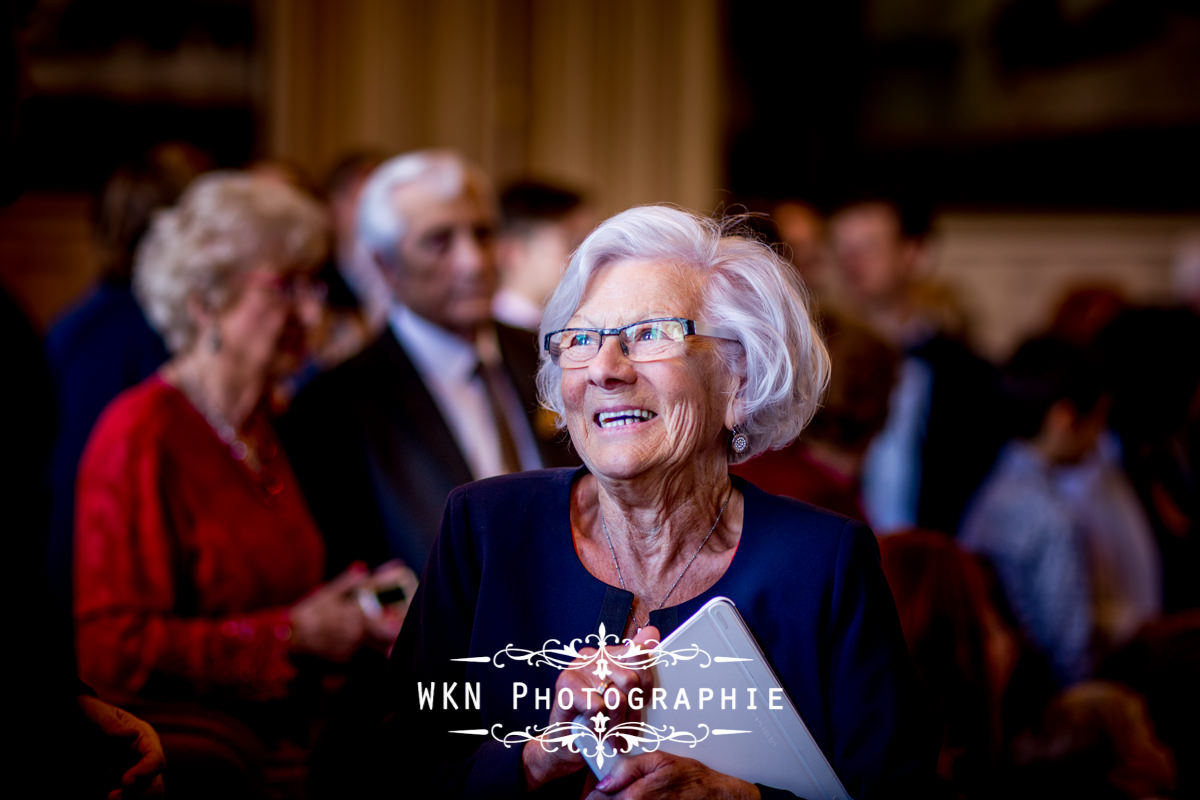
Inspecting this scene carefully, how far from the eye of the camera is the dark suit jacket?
90.2 inches

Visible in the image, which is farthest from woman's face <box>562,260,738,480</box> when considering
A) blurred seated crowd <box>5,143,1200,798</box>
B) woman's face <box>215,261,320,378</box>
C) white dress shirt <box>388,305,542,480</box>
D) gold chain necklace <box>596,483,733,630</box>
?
woman's face <box>215,261,320,378</box>

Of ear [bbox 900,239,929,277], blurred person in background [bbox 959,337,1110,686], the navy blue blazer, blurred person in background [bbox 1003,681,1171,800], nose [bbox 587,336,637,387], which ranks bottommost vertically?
blurred person in background [bbox 1003,681,1171,800]

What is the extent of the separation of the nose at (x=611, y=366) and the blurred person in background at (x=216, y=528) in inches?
36.6

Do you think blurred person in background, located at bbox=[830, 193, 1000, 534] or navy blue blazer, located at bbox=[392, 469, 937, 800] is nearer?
navy blue blazer, located at bbox=[392, 469, 937, 800]

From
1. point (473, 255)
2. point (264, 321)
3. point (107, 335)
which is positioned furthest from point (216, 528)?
point (107, 335)

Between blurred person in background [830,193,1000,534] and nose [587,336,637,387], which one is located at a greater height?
nose [587,336,637,387]

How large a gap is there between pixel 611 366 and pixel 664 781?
55 cm

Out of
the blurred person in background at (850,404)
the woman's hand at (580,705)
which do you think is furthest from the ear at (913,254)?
the woman's hand at (580,705)

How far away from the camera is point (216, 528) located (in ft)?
7.65

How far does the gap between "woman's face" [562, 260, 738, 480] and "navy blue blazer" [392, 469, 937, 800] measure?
0.15m

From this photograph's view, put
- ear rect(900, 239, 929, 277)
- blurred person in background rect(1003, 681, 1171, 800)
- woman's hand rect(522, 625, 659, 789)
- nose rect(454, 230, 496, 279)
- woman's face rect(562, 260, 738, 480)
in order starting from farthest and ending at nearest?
ear rect(900, 239, 929, 277), nose rect(454, 230, 496, 279), blurred person in background rect(1003, 681, 1171, 800), woman's face rect(562, 260, 738, 480), woman's hand rect(522, 625, 659, 789)

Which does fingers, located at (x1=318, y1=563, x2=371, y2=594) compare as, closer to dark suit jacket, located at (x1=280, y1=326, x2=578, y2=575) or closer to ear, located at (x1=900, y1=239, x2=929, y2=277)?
dark suit jacket, located at (x1=280, y1=326, x2=578, y2=575)

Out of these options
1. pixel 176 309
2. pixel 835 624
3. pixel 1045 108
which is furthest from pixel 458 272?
pixel 1045 108

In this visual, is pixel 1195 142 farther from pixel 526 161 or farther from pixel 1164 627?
pixel 1164 627
